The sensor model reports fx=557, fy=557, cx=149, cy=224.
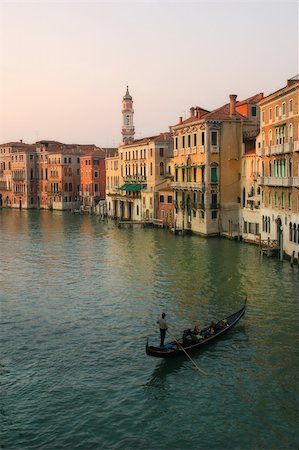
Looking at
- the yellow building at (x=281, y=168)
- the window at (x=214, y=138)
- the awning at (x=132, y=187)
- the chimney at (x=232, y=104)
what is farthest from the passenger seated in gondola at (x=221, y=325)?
the awning at (x=132, y=187)

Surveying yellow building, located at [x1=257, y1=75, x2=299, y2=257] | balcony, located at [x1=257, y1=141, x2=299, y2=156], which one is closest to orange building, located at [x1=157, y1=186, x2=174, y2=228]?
yellow building, located at [x1=257, y1=75, x2=299, y2=257]

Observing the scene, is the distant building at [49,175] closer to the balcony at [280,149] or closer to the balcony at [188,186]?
the balcony at [188,186]

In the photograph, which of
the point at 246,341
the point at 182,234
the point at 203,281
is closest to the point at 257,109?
the point at 182,234

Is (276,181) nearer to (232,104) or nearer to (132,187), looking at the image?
(232,104)

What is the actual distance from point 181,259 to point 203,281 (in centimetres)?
667

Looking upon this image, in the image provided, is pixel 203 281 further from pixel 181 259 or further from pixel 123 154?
pixel 123 154

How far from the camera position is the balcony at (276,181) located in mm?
31453

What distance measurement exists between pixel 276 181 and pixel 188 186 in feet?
47.2

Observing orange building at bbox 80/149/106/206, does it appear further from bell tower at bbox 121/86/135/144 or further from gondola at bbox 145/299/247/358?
gondola at bbox 145/299/247/358

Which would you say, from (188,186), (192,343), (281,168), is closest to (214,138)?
(188,186)

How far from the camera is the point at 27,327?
20.3 m

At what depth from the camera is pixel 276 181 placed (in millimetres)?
33938

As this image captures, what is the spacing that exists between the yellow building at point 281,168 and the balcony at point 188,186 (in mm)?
7488

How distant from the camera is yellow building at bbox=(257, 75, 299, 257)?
3095cm
